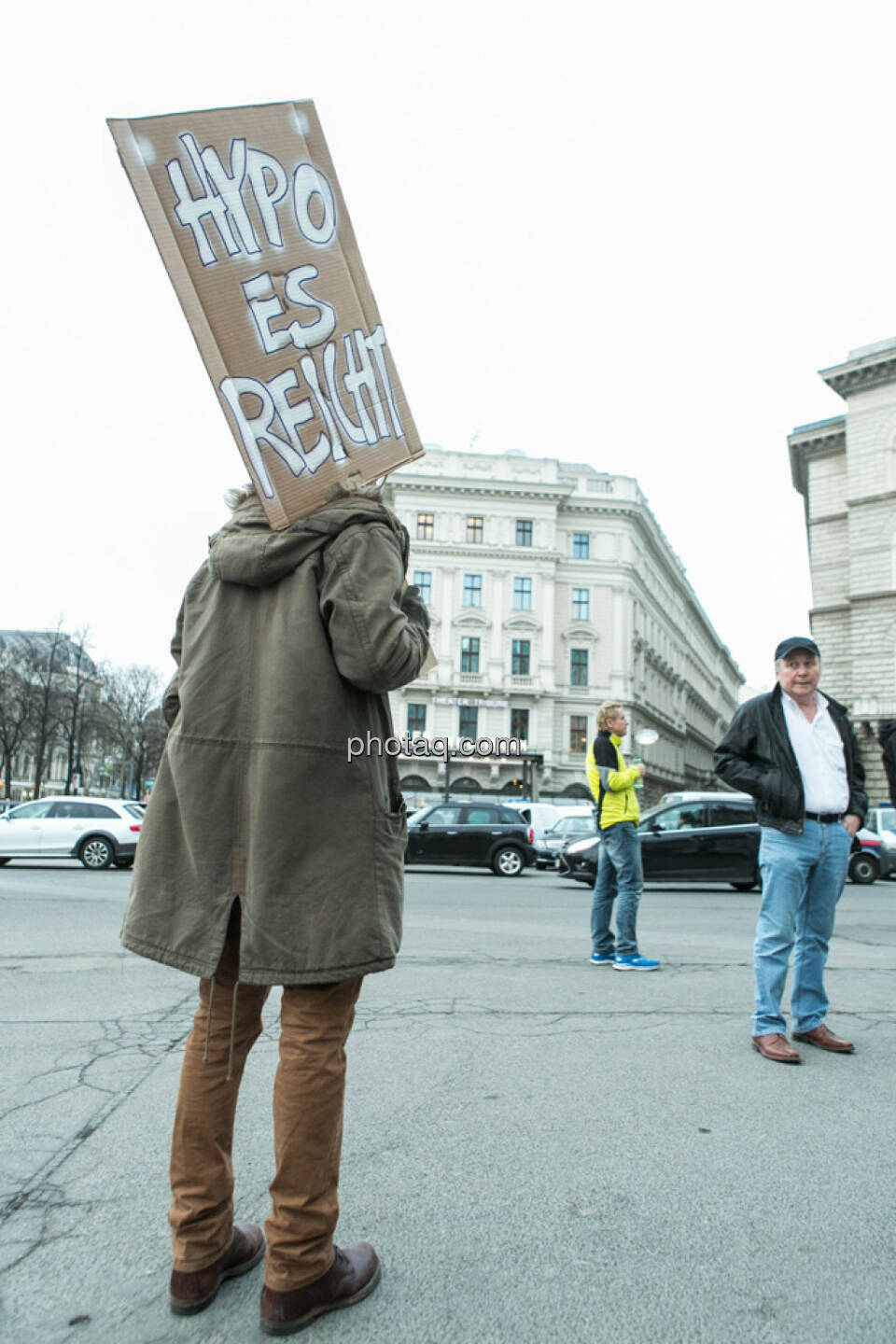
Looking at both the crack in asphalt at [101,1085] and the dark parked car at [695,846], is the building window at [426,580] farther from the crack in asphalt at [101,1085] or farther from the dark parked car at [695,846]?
the crack in asphalt at [101,1085]

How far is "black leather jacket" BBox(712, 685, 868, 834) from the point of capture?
14.8 ft

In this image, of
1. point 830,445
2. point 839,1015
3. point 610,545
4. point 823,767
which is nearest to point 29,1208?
point 823,767

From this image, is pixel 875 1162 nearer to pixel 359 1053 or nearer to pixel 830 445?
pixel 359 1053

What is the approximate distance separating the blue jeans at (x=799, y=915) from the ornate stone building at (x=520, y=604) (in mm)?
50171

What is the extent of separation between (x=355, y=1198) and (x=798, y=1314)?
3.79 feet

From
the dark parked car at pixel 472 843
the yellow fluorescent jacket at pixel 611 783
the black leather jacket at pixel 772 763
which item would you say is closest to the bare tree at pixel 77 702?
the dark parked car at pixel 472 843

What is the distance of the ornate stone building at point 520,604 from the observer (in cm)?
5672

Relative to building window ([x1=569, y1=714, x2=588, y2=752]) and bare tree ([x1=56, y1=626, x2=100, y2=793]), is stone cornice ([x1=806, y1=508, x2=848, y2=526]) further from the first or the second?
bare tree ([x1=56, y1=626, x2=100, y2=793])

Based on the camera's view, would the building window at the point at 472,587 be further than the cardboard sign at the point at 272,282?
Yes

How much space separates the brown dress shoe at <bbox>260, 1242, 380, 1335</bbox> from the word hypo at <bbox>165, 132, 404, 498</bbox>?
1761 mm

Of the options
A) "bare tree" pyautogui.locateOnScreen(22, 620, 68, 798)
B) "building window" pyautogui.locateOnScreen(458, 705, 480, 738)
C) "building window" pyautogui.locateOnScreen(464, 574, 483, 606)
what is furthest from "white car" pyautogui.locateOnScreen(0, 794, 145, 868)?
"building window" pyautogui.locateOnScreen(464, 574, 483, 606)

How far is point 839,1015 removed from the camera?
17.3 feet

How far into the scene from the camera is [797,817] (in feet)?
14.7

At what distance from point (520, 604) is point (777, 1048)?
2159 inches
